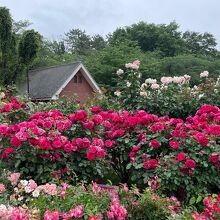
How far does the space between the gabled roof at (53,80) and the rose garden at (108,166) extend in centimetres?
1598

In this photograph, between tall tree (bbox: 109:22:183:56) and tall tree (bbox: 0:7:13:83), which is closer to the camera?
tall tree (bbox: 0:7:13:83)

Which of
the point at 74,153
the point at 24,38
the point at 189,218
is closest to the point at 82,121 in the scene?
the point at 74,153

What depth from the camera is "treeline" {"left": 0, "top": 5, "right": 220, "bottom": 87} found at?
2812 cm

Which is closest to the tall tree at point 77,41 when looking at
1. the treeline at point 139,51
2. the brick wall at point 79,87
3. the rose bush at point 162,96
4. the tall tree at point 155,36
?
the treeline at point 139,51

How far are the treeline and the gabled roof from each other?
1.22 metres

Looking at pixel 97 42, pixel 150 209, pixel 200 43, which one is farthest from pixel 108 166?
pixel 97 42

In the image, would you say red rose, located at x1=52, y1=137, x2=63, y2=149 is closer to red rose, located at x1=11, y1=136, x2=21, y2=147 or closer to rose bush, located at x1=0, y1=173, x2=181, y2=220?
red rose, located at x1=11, y1=136, x2=21, y2=147

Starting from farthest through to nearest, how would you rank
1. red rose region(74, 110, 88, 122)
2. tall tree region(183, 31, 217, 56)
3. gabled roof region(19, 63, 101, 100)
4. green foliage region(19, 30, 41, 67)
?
1. tall tree region(183, 31, 217, 56)
2. gabled roof region(19, 63, 101, 100)
3. green foliage region(19, 30, 41, 67)
4. red rose region(74, 110, 88, 122)

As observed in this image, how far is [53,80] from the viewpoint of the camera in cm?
2219

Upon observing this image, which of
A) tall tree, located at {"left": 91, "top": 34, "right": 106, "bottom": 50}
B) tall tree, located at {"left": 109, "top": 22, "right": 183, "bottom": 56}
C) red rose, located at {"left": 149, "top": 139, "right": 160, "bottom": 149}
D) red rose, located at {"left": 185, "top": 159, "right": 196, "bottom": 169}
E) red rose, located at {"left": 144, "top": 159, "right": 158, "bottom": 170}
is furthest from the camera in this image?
tall tree, located at {"left": 91, "top": 34, "right": 106, "bottom": 50}

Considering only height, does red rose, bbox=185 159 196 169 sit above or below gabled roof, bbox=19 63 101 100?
below

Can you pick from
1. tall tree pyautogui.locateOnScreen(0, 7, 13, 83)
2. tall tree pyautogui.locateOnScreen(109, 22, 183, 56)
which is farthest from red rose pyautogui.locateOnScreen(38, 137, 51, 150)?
tall tree pyautogui.locateOnScreen(109, 22, 183, 56)

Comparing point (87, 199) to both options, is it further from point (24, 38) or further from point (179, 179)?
point (24, 38)

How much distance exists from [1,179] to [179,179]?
5.19ft
